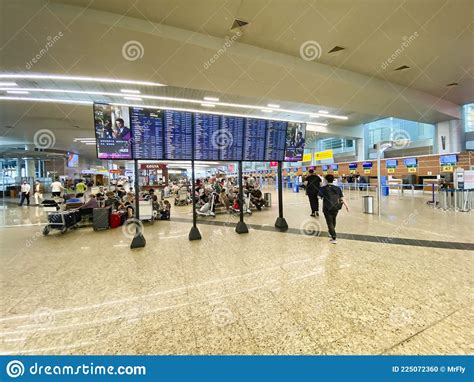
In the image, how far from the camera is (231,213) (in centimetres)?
861

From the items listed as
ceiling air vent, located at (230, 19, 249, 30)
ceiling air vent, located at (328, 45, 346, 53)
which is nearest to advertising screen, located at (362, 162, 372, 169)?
ceiling air vent, located at (328, 45, 346, 53)

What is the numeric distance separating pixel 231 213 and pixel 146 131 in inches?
200

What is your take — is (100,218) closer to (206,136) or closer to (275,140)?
(206,136)

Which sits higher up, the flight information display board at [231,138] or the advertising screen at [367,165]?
the advertising screen at [367,165]

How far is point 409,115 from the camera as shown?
11.0 m

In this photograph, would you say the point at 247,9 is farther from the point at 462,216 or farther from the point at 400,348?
the point at 462,216

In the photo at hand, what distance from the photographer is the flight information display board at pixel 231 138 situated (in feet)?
15.9

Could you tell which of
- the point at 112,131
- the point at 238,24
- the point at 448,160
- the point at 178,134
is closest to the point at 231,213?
the point at 178,134

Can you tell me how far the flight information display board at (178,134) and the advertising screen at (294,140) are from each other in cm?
261

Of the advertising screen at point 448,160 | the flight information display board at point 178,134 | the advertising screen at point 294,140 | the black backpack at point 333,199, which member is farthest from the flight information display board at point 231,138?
the advertising screen at point 448,160

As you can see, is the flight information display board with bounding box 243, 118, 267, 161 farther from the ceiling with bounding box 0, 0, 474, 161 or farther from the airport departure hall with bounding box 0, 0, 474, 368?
the ceiling with bounding box 0, 0, 474, 161

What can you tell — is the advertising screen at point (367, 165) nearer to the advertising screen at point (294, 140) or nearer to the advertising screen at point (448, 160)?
the advertising screen at point (448, 160)

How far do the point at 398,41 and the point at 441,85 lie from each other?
5.07m

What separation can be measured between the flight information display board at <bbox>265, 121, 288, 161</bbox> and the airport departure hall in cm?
6
